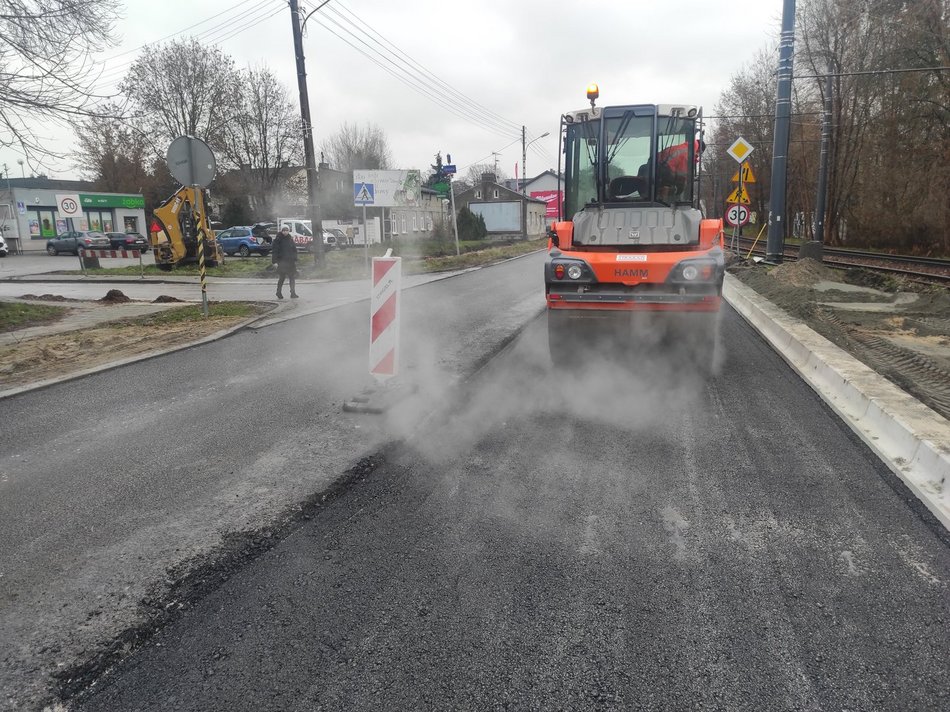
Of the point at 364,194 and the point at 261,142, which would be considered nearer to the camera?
the point at 364,194

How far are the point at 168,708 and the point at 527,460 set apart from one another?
2681 millimetres

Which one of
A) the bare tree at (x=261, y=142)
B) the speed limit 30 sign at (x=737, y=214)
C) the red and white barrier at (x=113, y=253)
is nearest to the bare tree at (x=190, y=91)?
the bare tree at (x=261, y=142)

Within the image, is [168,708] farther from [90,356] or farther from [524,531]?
[90,356]

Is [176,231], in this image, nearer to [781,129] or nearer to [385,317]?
[781,129]

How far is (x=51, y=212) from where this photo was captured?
48.1 m

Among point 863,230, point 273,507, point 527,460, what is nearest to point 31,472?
point 273,507

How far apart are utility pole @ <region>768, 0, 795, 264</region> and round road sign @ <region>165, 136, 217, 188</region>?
1267 centimetres

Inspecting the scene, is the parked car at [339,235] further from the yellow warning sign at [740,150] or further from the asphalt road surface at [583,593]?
the asphalt road surface at [583,593]

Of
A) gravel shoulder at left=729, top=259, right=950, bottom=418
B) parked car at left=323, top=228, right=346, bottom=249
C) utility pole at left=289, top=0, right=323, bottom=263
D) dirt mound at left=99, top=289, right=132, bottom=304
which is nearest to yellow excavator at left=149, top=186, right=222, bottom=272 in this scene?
utility pole at left=289, top=0, right=323, bottom=263

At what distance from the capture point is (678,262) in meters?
6.69

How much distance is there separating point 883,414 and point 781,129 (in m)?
13.3

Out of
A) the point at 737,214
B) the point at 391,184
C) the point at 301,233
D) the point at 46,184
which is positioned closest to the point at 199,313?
the point at 391,184

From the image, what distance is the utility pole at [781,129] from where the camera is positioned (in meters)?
14.8

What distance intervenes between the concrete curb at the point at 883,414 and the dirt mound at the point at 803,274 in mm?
7274
